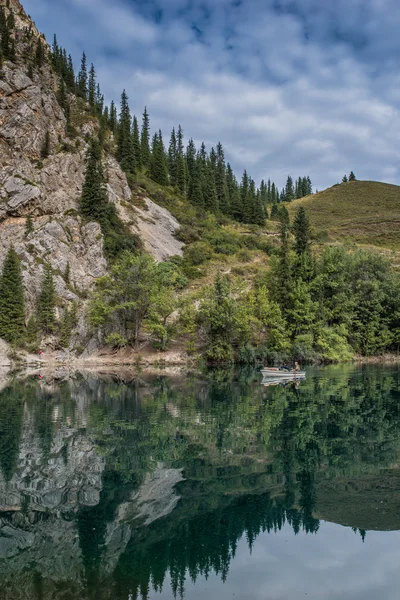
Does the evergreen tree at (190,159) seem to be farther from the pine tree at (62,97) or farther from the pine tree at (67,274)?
the pine tree at (67,274)

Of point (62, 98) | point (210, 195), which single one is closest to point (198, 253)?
point (210, 195)

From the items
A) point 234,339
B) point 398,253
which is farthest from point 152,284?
point 398,253

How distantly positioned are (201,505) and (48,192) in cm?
7004

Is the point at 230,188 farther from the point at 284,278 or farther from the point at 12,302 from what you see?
the point at 12,302

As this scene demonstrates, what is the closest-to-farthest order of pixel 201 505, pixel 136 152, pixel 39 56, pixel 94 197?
pixel 201 505, pixel 94 197, pixel 39 56, pixel 136 152

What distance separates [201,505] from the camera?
12.5 m

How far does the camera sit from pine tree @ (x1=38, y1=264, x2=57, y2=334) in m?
61.5

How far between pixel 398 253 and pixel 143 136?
233 ft

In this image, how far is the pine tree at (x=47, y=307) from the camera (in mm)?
61531

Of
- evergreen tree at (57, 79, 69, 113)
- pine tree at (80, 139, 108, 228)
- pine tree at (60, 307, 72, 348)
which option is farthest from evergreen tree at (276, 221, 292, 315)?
evergreen tree at (57, 79, 69, 113)

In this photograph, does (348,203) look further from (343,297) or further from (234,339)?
(234,339)

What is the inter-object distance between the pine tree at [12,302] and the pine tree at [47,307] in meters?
2.31

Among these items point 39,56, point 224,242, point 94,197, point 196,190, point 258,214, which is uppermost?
point 39,56

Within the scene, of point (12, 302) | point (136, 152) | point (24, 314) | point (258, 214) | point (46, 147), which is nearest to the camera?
point (12, 302)
